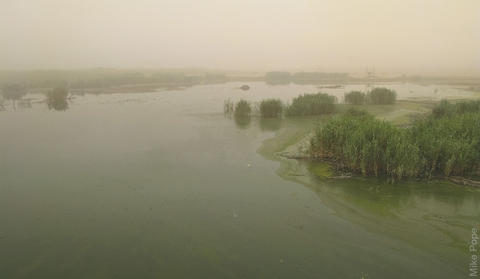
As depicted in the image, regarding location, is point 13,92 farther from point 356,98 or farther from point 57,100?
point 356,98

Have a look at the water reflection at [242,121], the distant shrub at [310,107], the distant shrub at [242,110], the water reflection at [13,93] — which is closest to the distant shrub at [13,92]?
the water reflection at [13,93]

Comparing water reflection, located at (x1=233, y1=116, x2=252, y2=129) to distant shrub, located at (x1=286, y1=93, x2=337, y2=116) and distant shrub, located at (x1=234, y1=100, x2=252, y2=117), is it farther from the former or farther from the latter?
distant shrub, located at (x1=286, y1=93, x2=337, y2=116)

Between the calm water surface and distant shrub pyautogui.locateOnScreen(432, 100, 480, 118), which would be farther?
distant shrub pyautogui.locateOnScreen(432, 100, 480, 118)

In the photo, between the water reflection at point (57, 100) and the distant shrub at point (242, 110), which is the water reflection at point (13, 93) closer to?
the water reflection at point (57, 100)

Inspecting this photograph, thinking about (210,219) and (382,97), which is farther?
(382,97)

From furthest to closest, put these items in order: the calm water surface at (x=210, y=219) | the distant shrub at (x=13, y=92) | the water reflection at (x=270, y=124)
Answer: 1. the distant shrub at (x=13, y=92)
2. the water reflection at (x=270, y=124)
3. the calm water surface at (x=210, y=219)

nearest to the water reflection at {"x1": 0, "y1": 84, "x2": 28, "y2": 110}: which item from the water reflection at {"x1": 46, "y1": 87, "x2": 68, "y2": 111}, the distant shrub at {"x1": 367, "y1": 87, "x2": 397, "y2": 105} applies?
the water reflection at {"x1": 46, "y1": 87, "x2": 68, "y2": 111}

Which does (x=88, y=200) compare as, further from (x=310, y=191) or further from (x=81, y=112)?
(x=81, y=112)

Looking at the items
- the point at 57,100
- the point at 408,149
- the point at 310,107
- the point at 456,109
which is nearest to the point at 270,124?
the point at 310,107
